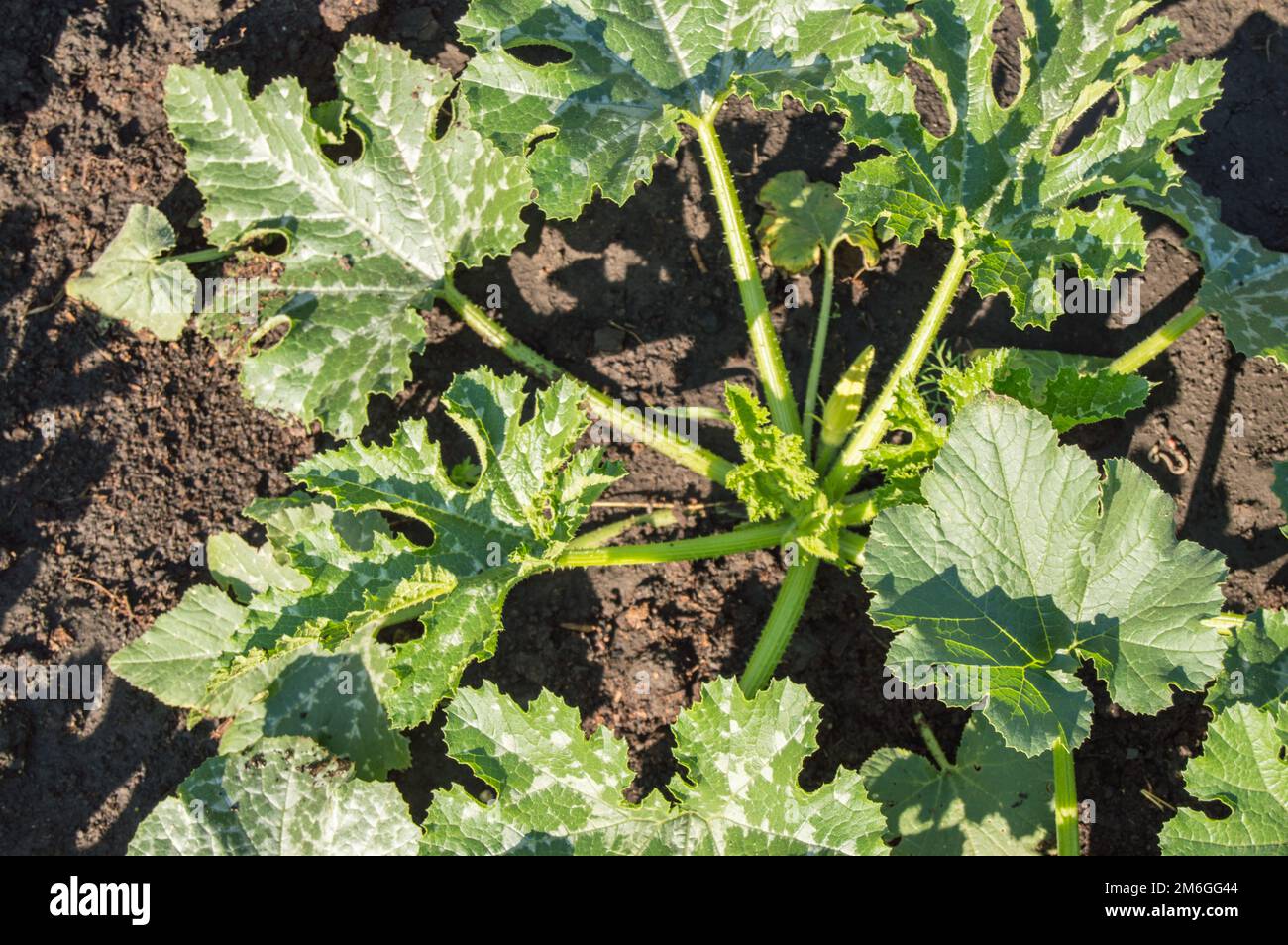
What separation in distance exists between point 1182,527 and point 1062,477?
1.73 meters

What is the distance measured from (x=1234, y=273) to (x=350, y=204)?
3671 millimetres

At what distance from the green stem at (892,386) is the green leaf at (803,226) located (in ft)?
1.99

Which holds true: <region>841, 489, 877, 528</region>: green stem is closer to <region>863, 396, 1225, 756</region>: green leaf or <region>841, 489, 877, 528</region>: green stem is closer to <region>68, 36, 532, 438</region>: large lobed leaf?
<region>863, 396, 1225, 756</region>: green leaf

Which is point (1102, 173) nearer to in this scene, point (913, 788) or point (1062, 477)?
point (1062, 477)

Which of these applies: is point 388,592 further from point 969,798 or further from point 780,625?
point 969,798

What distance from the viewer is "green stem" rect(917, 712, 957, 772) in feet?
14.7

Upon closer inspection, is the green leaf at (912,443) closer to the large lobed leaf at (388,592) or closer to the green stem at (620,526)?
the large lobed leaf at (388,592)

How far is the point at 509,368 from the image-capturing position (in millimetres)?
5020

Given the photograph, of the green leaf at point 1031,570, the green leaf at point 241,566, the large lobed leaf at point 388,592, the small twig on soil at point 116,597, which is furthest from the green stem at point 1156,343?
the small twig on soil at point 116,597

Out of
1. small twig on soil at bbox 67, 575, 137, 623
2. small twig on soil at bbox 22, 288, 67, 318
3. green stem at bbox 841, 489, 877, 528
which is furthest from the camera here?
small twig on soil at bbox 22, 288, 67, 318

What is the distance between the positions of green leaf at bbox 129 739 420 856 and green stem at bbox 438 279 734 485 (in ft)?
5.58

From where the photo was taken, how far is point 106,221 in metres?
5.03

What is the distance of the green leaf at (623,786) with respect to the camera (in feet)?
12.3

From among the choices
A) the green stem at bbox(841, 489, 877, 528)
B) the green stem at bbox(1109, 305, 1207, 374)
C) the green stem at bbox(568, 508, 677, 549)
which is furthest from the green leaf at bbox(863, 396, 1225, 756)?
the green stem at bbox(568, 508, 677, 549)
